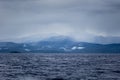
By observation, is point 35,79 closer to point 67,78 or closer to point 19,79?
point 19,79

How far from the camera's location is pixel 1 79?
67938 mm

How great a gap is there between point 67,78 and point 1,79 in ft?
47.1

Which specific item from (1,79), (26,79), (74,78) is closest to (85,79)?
(74,78)

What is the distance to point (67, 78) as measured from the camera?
70750mm

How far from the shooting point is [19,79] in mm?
67625

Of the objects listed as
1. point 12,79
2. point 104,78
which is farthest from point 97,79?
point 12,79

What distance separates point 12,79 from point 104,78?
2042 cm

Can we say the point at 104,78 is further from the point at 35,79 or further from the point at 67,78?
the point at 35,79

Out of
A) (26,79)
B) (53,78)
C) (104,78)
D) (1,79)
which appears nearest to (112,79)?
(104,78)

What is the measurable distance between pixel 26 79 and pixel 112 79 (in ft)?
61.3

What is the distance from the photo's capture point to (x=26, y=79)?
66.7 meters

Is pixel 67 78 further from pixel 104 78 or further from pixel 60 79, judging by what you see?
pixel 104 78

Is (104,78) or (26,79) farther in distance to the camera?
(104,78)

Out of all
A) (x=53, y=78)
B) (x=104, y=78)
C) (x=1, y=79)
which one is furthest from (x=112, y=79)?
(x=1, y=79)
